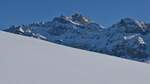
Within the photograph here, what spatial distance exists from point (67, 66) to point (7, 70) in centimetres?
84

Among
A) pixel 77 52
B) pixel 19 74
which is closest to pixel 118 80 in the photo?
pixel 77 52

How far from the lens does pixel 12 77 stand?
326cm

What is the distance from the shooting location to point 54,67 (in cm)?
388

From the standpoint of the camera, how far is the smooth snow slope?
3.45 m

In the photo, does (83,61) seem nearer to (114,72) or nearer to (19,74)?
(114,72)

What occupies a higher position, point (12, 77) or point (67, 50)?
point (67, 50)

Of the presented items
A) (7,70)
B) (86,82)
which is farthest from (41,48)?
(7,70)

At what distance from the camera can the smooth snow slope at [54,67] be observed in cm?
345

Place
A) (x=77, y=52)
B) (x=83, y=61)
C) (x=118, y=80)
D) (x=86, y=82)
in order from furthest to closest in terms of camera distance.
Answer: (x=77, y=52) < (x=83, y=61) < (x=118, y=80) < (x=86, y=82)

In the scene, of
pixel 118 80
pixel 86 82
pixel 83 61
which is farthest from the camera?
pixel 83 61

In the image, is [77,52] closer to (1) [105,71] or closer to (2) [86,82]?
(1) [105,71]

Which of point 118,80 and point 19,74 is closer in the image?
point 19,74

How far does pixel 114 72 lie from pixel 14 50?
1.21 meters

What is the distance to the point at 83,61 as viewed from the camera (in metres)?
4.54
